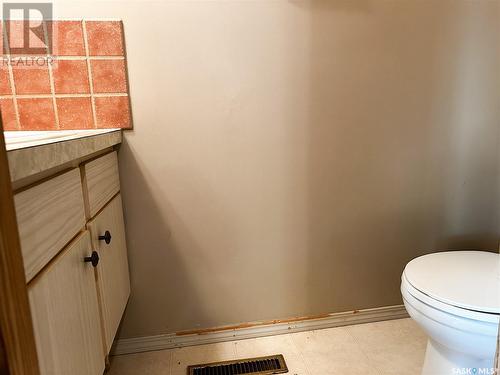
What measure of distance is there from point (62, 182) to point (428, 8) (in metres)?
1.31

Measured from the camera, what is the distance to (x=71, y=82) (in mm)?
1061

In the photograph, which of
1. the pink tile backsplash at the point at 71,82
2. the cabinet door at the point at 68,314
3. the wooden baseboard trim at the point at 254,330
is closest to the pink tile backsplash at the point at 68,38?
the pink tile backsplash at the point at 71,82

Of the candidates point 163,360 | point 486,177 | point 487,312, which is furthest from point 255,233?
point 486,177

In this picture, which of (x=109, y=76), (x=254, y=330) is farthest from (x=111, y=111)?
(x=254, y=330)

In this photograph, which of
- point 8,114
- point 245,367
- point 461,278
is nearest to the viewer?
point 461,278

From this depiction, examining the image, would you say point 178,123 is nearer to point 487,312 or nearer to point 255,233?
point 255,233

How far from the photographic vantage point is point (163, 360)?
124cm

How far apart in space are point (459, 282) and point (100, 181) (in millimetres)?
1001

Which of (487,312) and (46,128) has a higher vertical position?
(46,128)

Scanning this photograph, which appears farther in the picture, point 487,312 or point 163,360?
point 163,360

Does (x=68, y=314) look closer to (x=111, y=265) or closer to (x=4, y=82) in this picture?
(x=111, y=265)

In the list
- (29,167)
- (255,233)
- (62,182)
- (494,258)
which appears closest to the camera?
(29,167)

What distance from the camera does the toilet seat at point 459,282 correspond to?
0.81m

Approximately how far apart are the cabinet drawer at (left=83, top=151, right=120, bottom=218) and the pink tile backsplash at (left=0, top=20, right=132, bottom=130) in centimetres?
17
